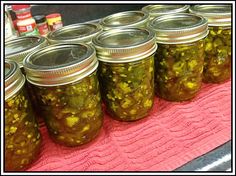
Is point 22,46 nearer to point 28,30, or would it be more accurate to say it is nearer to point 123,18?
point 28,30

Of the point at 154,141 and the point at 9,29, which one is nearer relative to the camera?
the point at 154,141

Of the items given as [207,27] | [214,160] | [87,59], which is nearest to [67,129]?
[87,59]

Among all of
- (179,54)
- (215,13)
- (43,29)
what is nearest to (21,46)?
(43,29)

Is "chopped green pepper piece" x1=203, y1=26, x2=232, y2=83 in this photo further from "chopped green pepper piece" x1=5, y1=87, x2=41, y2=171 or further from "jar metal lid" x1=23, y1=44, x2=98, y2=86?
"chopped green pepper piece" x1=5, y1=87, x2=41, y2=171

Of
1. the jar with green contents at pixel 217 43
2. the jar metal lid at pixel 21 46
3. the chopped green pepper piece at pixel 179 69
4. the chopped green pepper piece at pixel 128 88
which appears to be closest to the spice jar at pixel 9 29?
the jar metal lid at pixel 21 46

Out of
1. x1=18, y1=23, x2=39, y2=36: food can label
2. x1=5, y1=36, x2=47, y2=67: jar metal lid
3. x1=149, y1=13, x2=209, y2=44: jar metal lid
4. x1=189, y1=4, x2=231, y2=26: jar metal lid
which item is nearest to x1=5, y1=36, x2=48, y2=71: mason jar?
x1=5, y1=36, x2=47, y2=67: jar metal lid

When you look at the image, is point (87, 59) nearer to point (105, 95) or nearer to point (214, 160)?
point (105, 95)
